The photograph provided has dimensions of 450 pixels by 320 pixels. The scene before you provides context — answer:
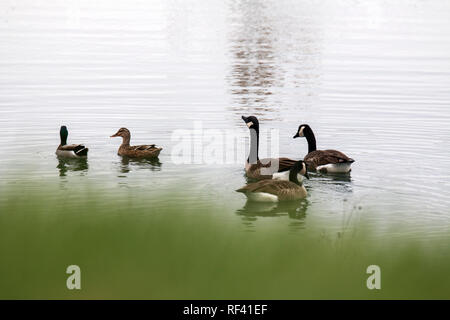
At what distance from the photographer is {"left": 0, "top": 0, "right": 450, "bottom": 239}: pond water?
1653cm

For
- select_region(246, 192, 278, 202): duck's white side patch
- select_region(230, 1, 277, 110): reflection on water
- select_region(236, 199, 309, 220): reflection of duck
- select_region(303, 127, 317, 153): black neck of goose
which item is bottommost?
select_region(236, 199, 309, 220): reflection of duck

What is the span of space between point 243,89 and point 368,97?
16.6ft

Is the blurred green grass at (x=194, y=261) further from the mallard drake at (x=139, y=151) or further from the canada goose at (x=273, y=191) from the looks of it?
the mallard drake at (x=139, y=151)

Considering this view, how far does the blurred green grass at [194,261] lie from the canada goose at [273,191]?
3285mm

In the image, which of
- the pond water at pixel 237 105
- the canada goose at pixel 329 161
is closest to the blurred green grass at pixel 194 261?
the pond water at pixel 237 105

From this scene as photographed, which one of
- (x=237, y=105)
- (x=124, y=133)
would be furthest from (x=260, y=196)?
(x=237, y=105)

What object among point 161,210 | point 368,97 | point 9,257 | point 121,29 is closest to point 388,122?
point 368,97

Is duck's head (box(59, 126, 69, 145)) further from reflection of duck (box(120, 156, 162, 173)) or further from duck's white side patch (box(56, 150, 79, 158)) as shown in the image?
reflection of duck (box(120, 156, 162, 173))

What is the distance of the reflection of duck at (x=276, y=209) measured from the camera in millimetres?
14984

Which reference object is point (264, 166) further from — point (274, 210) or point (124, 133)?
point (124, 133)

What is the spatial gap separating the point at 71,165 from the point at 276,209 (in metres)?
6.14

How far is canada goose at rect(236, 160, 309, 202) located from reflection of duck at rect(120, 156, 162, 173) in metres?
3.78

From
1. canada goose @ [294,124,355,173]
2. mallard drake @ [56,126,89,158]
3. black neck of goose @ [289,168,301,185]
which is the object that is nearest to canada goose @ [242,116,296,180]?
black neck of goose @ [289,168,301,185]

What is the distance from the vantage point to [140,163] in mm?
19953
